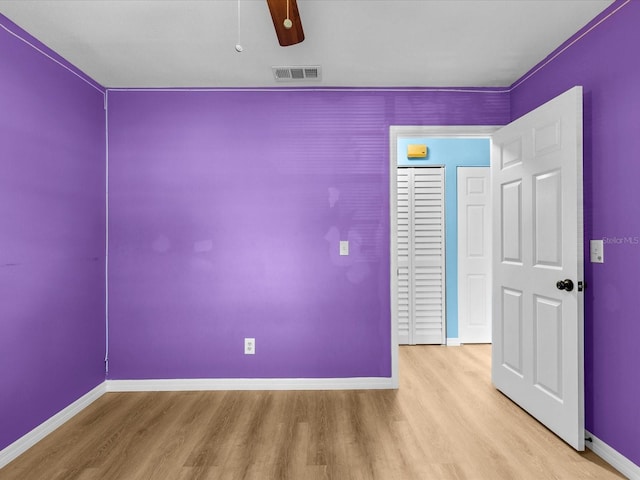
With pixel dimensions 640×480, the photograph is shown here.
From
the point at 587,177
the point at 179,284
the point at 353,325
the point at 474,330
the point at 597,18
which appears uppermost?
the point at 597,18

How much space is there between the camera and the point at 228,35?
7.54 feet

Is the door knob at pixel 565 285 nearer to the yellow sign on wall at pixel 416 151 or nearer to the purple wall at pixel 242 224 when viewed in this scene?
the purple wall at pixel 242 224

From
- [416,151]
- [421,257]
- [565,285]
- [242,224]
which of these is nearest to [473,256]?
[421,257]

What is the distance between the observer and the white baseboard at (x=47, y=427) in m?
2.10

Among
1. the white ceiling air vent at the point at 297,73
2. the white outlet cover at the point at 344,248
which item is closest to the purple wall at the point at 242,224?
the white outlet cover at the point at 344,248

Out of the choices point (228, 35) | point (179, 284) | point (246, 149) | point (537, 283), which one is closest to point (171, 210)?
point (179, 284)

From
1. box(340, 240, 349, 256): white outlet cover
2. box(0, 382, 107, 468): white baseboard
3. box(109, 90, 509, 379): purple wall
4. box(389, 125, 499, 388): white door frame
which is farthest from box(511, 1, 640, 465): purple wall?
box(0, 382, 107, 468): white baseboard

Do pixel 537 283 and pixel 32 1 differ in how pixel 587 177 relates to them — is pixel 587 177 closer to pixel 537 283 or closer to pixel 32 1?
pixel 537 283

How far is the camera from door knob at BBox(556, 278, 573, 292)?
2.12 m

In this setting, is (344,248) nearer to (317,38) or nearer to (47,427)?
(317,38)

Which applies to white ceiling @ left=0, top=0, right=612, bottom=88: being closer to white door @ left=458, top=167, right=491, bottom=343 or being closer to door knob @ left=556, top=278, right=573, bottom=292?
white door @ left=458, top=167, right=491, bottom=343

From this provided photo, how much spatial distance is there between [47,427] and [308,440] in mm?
1780

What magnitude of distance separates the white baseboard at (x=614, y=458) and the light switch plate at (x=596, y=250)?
109cm

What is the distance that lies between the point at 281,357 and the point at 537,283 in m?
2.08
